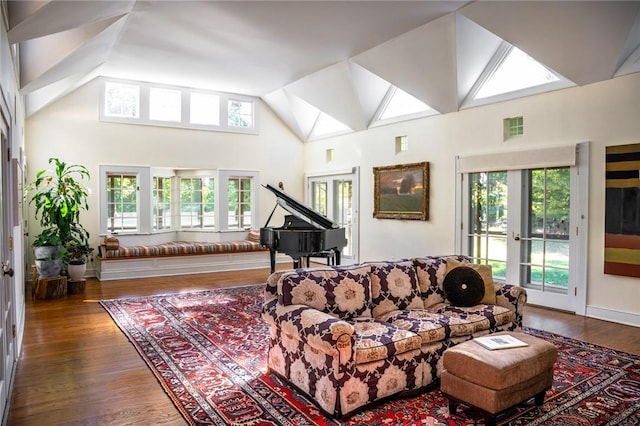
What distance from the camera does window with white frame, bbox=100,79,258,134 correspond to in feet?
26.5

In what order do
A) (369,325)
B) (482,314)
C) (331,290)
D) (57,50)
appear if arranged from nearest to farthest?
(369,325) → (331,290) → (482,314) → (57,50)

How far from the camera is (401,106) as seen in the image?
7.67 m

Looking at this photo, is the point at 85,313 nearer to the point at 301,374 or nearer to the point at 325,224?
the point at 325,224

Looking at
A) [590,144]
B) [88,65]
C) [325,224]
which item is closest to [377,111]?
[325,224]

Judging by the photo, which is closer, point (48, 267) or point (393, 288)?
point (393, 288)

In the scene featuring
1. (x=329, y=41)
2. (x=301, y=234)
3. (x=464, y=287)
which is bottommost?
(x=464, y=287)

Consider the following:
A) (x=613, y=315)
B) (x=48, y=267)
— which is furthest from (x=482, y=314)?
(x=48, y=267)

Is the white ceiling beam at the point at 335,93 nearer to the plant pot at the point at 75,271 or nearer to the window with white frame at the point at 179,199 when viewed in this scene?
the window with white frame at the point at 179,199

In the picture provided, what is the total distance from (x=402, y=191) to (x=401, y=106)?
1.52 metres

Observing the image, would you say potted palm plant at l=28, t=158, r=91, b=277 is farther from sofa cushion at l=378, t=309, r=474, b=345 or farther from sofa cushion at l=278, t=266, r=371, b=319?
sofa cushion at l=378, t=309, r=474, b=345

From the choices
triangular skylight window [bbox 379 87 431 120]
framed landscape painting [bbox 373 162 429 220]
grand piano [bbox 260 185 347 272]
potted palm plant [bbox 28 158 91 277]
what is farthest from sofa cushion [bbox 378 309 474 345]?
potted palm plant [bbox 28 158 91 277]

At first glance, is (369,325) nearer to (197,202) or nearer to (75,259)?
(75,259)

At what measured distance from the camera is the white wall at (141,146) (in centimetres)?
743

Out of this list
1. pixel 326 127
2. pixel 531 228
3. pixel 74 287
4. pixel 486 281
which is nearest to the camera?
pixel 486 281
